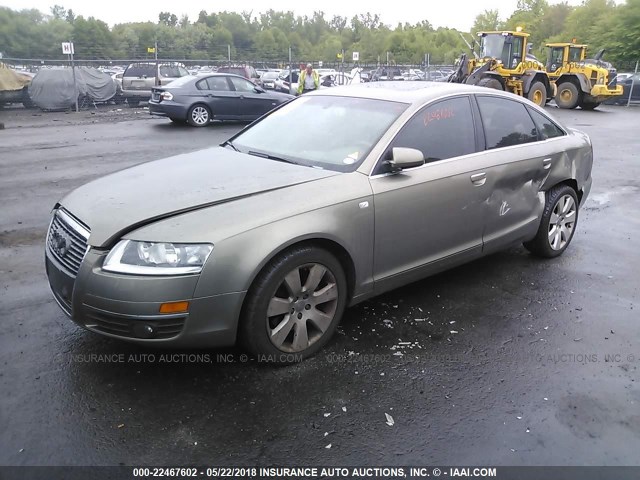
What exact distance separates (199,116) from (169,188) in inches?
496

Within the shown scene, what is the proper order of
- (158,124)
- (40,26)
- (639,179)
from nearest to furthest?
(639,179), (158,124), (40,26)

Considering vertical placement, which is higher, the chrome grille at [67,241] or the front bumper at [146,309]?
the chrome grille at [67,241]

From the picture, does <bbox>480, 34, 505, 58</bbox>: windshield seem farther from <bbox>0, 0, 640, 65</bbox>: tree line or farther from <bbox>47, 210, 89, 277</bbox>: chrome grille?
<bbox>47, 210, 89, 277</bbox>: chrome grille

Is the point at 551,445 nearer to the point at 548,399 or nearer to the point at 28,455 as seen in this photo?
the point at 548,399

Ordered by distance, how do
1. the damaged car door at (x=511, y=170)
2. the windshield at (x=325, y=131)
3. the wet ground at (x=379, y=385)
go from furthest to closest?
1. the damaged car door at (x=511, y=170)
2. the windshield at (x=325, y=131)
3. the wet ground at (x=379, y=385)

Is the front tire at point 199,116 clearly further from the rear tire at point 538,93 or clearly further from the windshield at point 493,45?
the rear tire at point 538,93

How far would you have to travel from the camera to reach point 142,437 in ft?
8.98

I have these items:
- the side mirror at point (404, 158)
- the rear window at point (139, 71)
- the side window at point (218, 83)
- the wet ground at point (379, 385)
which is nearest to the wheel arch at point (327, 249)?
the wet ground at point (379, 385)

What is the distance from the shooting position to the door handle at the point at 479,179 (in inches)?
165

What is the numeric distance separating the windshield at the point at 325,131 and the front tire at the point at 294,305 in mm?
736

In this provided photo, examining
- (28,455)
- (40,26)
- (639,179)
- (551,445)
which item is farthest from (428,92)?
(40,26)

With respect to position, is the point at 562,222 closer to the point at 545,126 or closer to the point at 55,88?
the point at 545,126

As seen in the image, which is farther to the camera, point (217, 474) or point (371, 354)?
point (371, 354)

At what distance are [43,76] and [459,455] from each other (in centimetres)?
2098
